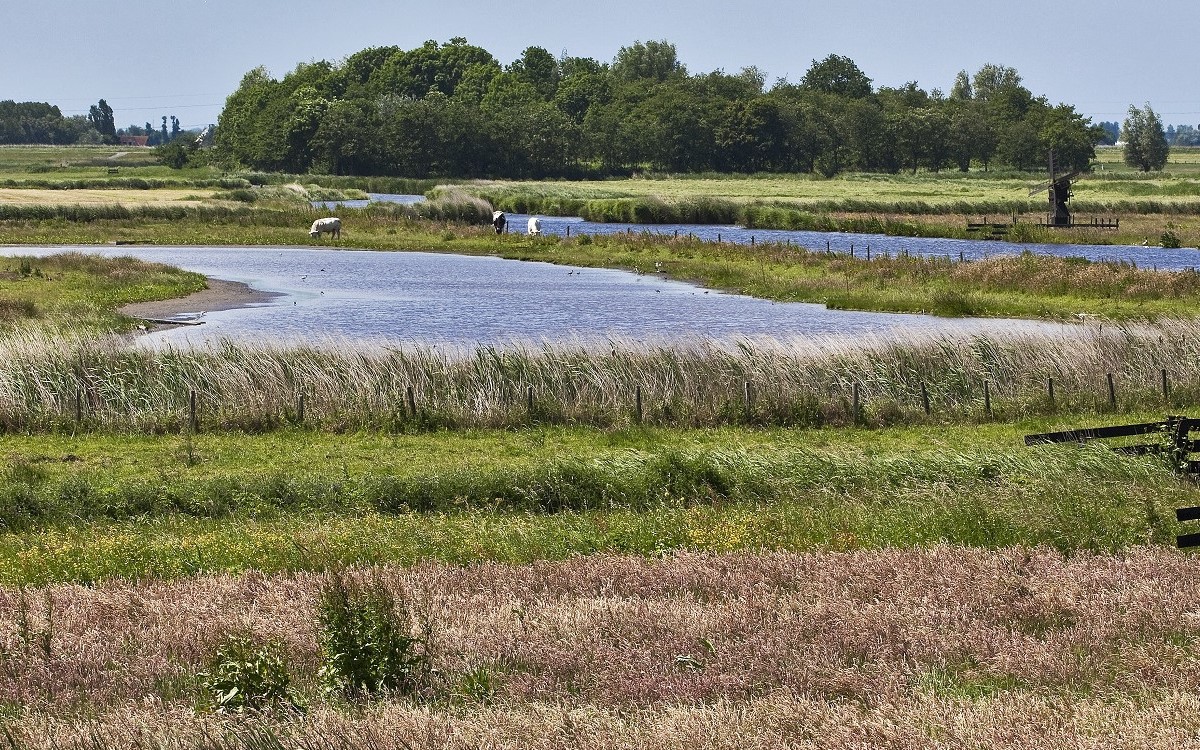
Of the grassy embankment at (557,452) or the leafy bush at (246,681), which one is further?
the grassy embankment at (557,452)

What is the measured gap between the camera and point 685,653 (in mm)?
9969

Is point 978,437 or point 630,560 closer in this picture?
point 630,560

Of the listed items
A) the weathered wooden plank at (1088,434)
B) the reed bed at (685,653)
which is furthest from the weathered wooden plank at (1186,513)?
the weathered wooden plank at (1088,434)

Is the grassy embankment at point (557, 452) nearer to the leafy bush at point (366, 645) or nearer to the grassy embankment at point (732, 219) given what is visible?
the leafy bush at point (366, 645)

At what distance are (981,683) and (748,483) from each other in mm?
11802

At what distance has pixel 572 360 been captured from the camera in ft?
101

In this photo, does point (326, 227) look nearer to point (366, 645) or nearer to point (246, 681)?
point (366, 645)

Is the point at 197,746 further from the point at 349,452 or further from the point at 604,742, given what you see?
the point at 349,452

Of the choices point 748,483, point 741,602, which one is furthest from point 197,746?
point 748,483

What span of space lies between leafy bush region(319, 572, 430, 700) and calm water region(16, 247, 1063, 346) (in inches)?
923

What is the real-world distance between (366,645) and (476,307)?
46.2m

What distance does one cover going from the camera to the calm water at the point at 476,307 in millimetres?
44938

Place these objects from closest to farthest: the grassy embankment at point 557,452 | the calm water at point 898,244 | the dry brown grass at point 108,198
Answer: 1. the grassy embankment at point 557,452
2. the calm water at point 898,244
3. the dry brown grass at point 108,198

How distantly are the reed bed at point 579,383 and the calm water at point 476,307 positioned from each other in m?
3.36
